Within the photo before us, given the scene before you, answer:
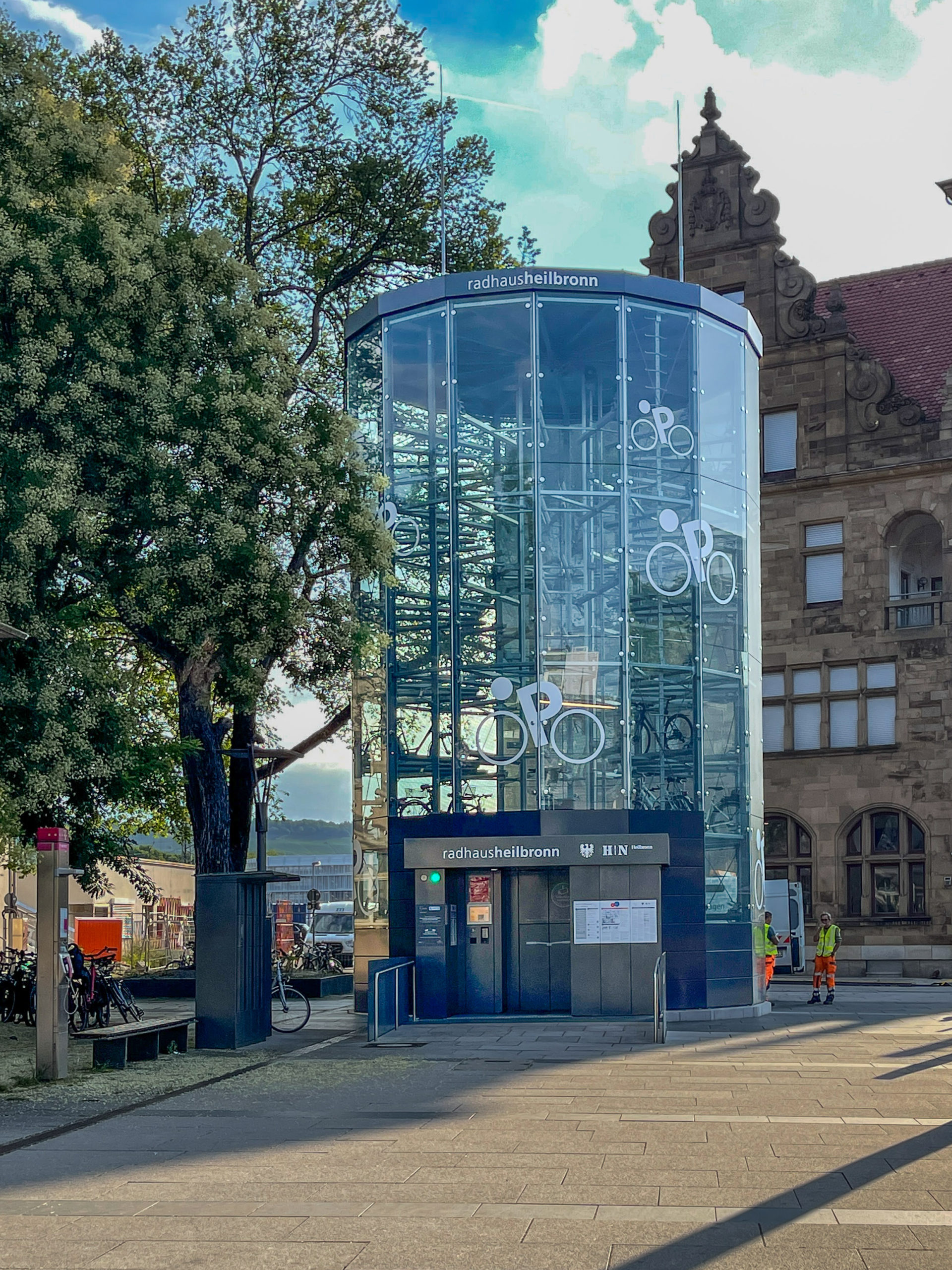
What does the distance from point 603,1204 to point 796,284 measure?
129 ft

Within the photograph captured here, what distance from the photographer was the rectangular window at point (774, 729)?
4525cm

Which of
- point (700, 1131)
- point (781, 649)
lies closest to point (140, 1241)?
point (700, 1131)

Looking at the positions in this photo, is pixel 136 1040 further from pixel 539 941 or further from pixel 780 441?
pixel 780 441

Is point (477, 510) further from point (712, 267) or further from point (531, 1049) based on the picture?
point (712, 267)

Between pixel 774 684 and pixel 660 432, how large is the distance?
67.6 ft

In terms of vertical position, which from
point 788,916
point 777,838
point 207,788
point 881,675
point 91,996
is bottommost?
point 788,916

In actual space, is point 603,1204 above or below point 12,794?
below

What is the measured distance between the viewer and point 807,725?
1763 inches

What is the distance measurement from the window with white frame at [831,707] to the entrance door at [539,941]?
20.6m

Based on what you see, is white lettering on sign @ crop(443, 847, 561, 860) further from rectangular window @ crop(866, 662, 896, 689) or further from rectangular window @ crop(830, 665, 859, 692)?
rectangular window @ crop(830, 665, 859, 692)

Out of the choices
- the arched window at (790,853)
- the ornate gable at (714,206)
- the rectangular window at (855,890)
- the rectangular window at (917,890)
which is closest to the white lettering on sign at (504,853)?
the arched window at (790,853)

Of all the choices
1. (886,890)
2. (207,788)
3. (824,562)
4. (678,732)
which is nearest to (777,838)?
(886,890)

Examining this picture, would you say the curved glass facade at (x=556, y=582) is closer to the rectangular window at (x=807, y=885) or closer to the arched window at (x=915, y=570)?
the rectangular window at (x=807, y=885)

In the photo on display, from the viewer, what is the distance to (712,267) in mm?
47125
